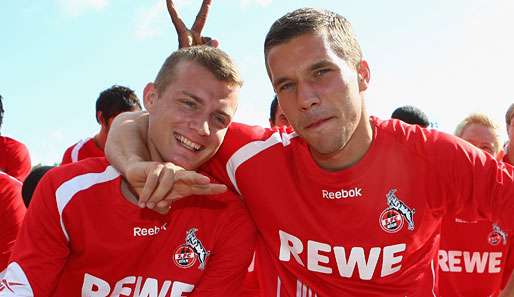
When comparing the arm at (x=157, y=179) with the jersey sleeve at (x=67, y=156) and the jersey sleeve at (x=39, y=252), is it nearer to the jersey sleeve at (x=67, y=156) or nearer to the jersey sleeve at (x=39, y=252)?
the jersey sleeve at (x=39, y=252)

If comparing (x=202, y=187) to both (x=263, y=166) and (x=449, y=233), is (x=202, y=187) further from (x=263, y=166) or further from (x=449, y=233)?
(x=449, y=233)

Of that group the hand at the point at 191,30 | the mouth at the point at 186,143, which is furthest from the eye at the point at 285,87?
the hand at the point at 191,30

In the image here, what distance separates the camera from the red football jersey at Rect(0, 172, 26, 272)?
4.18 meters

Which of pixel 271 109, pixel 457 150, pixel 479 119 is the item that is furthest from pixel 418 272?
pixel 271 109

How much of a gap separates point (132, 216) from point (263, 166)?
0.69 metres

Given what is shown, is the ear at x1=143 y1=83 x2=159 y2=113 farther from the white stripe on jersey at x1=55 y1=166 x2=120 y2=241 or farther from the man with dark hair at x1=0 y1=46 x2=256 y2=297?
the white stripe on jersey at x1=55 y1=166 x2=120 y2=241

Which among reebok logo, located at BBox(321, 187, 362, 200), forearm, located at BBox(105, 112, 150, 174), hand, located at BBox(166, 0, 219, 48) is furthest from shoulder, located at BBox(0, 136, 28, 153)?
reebok logo, located at BBox(321, 187, 362, 200)

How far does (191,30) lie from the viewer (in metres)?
3.82

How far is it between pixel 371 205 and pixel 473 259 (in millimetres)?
1709

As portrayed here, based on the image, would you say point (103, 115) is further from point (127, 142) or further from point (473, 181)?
point (473, 181)

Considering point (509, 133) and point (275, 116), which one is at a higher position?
point (509, 133)

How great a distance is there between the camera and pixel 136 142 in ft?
9.12

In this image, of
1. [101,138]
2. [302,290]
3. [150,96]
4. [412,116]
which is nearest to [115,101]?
[101,138]

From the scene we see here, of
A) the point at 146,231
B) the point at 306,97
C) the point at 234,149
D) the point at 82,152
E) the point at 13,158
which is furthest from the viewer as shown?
the point at 13,158
